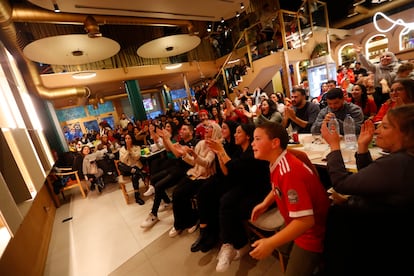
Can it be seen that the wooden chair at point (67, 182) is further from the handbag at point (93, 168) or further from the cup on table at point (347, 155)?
the cup on table at point (347, 155)

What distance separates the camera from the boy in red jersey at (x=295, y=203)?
1.02 m

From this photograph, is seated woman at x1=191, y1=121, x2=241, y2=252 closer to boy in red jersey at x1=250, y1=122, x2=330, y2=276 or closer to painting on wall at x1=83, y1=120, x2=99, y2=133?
boy in red jersey at x1=250, y1=122, x2=330, y2=276

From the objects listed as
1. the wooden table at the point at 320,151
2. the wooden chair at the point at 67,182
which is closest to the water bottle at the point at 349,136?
the wooden table at the point at 320,151

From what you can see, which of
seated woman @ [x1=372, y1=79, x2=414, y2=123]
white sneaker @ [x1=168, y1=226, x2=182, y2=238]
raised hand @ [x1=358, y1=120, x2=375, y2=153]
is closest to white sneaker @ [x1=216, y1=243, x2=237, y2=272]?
white sneaker @ [x1=168, y1=226, x2=182, y2=238]

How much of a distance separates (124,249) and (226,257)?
144cm

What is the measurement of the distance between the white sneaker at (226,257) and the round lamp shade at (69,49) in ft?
15.0

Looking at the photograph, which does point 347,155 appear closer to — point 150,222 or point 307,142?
point 307,142

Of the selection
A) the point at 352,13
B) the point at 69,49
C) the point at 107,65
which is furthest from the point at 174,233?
the point at 352,13

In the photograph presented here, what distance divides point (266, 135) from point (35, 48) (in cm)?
519

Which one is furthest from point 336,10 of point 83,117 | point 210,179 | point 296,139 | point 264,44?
point 83,117

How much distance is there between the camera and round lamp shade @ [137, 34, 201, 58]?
5.45m

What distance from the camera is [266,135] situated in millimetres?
1262

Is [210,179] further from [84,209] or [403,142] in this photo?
[84,209]

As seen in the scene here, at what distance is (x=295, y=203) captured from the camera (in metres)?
1.05
